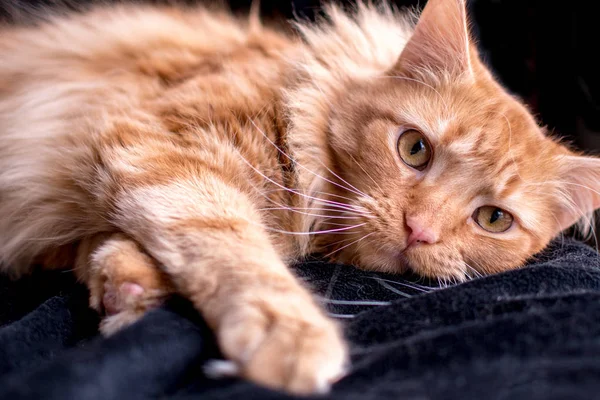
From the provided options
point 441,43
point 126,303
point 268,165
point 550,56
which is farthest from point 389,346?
point 550,56

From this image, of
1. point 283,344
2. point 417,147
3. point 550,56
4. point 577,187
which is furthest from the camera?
point 550,56

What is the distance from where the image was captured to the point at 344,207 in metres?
1.26

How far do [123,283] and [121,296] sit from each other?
26 mm

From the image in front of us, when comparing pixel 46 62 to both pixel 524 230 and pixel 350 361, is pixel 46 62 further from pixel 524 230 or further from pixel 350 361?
pixel 524 230

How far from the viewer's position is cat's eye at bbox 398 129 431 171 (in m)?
1.30

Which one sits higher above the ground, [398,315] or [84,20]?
[84,20]

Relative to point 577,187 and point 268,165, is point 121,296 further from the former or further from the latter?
point 577,187

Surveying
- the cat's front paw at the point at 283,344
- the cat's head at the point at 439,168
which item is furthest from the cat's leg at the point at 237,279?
the cat's head at the point at 439,168

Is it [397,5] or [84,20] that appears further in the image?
[397,5]

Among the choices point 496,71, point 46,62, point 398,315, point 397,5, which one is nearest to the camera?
point 398,315

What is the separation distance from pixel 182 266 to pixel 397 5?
5.40ft

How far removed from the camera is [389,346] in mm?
863

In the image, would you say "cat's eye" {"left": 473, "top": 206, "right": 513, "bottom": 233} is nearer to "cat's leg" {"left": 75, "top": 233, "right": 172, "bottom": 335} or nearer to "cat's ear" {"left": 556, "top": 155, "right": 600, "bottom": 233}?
"cat's ear" {"left": 556, "top": 155, "right": 600, "bottom": 233}

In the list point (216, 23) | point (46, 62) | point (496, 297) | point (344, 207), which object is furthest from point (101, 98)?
point (496, 297)
